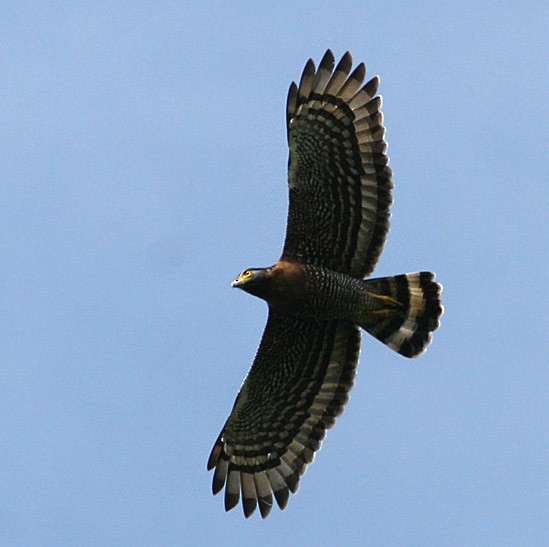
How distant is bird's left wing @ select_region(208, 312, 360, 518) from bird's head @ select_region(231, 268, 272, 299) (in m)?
0.79

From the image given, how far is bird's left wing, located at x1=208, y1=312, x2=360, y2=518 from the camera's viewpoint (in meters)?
20.2

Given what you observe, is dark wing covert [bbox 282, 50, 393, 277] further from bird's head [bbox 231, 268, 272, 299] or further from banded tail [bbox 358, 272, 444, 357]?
bird's head [bbox 231, 268, 272, 299]

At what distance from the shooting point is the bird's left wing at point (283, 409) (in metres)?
20.2

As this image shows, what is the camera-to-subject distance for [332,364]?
20.3 meters

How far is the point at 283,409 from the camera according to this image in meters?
20.7

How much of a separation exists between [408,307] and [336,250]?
49.2 inches

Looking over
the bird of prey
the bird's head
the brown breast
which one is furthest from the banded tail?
the bird's head

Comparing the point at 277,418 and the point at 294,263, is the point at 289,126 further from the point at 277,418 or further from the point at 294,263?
the point at 277,418

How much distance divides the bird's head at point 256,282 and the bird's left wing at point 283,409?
79 cm

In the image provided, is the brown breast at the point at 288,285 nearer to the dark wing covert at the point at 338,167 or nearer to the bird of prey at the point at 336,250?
the bird of prey at the point at 336,250

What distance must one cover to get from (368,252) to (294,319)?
1.42m

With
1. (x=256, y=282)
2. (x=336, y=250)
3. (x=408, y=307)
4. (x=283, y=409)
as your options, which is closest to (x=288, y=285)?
(x=256, y=282)

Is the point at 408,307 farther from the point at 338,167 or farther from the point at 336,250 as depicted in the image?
the point at 338,167

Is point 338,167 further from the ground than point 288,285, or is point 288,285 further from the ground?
point 338,167
